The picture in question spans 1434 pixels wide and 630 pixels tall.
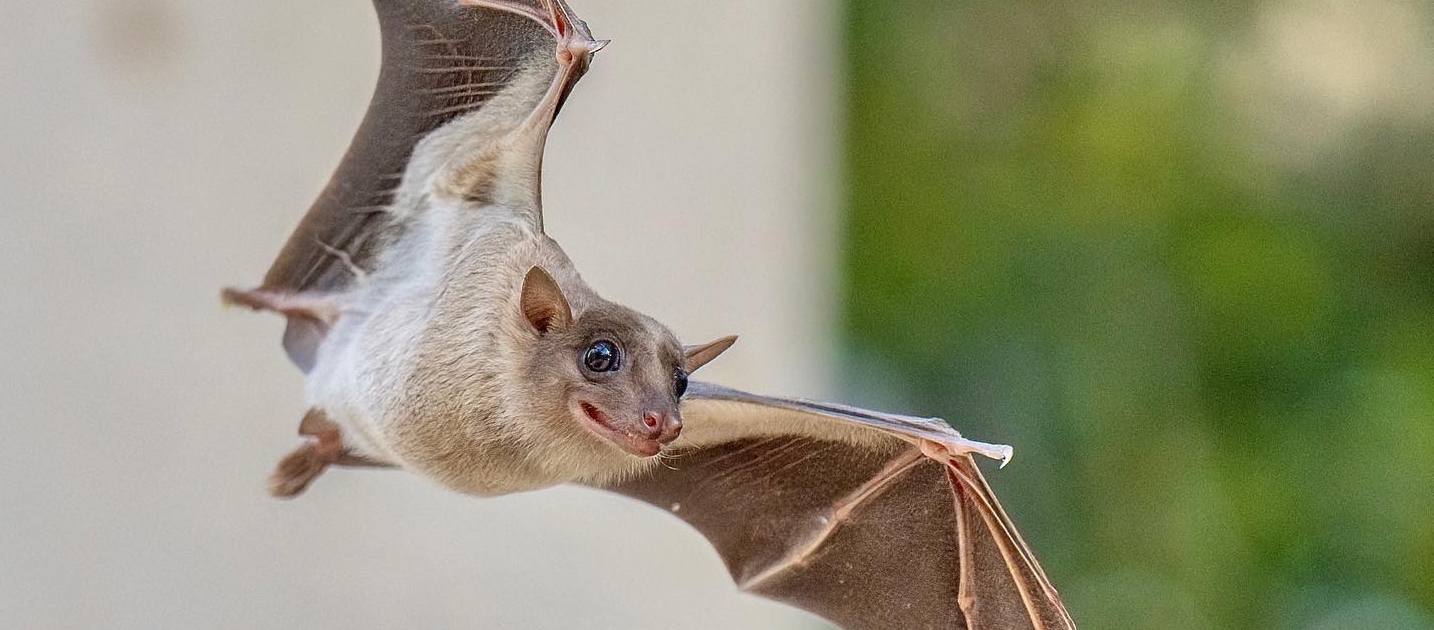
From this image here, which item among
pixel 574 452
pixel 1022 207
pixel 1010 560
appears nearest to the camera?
pixel 574 452

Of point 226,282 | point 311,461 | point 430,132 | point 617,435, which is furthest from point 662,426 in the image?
point 226,282

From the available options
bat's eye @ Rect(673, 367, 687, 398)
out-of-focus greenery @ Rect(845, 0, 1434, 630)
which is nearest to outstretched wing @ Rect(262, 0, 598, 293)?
bat's eye @ Rect(673, 367, 687, 398)

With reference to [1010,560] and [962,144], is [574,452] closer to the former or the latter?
[1010,560]

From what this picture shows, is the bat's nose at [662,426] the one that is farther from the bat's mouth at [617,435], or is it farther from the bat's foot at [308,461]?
the bat's foot at [308,461]

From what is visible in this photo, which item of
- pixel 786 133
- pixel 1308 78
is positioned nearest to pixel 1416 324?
pixel 1308 78

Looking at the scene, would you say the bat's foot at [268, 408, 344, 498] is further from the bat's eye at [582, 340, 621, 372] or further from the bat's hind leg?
the bat's eye at [582, 340, 621, 372]

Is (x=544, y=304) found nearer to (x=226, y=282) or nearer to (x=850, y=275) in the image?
(x=226, y=282)
